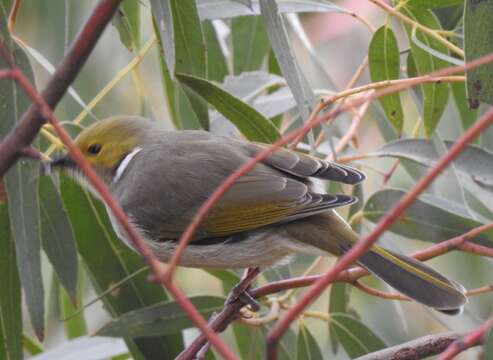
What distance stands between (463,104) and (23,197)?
5.79ft

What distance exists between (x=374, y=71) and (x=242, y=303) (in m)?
0.97

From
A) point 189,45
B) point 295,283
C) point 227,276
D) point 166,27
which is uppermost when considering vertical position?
point 166,27

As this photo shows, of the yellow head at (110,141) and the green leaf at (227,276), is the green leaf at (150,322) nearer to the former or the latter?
the green leaf at (227,276)

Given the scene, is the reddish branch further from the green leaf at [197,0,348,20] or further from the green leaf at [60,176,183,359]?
the green leaf at [197,0,348,20]

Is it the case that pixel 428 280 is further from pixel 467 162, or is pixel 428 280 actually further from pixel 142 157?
pixel 142 157

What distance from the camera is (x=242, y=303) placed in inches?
110

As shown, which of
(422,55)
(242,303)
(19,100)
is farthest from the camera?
(422,55)

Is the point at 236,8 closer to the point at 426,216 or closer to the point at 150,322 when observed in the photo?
the point at 426,216

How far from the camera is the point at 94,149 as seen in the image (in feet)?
10.4

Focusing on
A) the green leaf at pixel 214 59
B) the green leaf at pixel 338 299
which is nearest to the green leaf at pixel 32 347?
the green leaf at pixel 338 299

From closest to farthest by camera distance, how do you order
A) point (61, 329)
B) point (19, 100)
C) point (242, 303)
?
point (19, 100) < point (242, 303) < point (61, 329)

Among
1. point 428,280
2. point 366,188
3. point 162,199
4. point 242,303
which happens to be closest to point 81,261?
point 162,199

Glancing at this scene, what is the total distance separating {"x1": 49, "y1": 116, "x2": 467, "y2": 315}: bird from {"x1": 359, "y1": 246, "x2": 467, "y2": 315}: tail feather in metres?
0.03

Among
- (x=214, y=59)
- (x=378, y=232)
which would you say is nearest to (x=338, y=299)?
(x=214, y=59)
